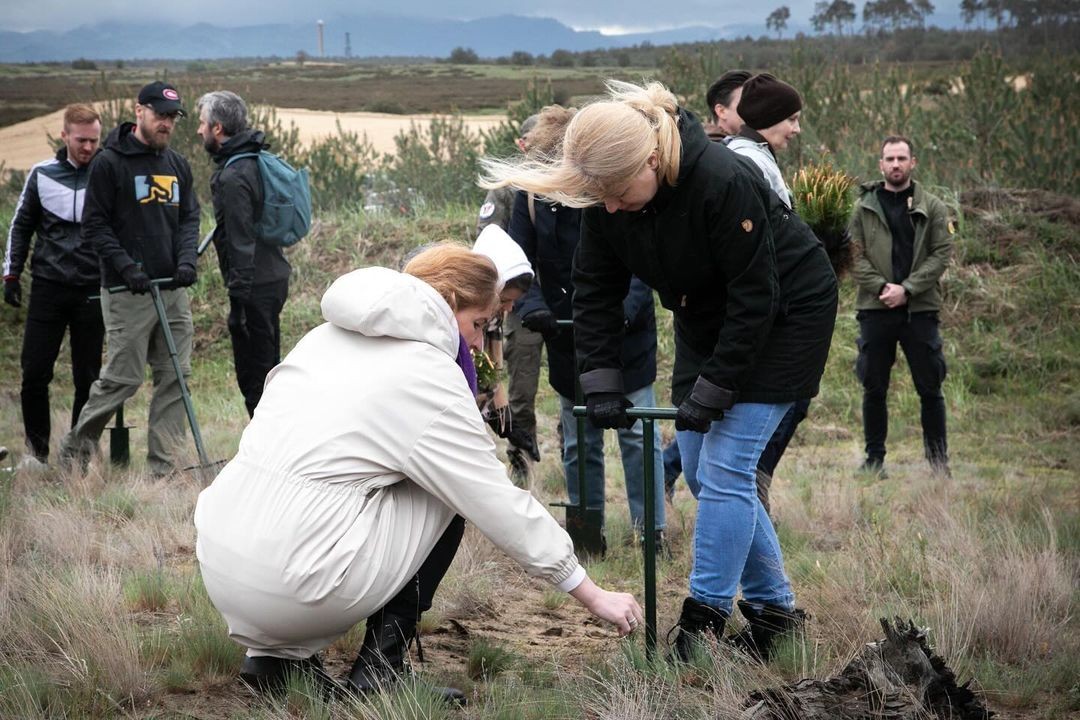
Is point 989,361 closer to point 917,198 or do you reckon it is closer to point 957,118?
point 917,198

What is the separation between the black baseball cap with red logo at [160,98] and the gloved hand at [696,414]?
439 cm

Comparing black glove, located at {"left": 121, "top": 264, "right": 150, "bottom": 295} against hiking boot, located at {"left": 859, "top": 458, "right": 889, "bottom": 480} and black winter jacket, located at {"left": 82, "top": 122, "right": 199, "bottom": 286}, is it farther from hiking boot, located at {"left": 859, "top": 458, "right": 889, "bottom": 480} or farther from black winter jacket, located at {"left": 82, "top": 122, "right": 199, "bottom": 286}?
hiking boot, located at {"left": 859, "top": 458, "right": 889, "bottom": 480}

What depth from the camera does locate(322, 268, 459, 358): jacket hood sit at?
316cm

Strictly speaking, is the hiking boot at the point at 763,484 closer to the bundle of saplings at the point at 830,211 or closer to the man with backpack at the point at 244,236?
the bundle of saplings at the point at 830,211

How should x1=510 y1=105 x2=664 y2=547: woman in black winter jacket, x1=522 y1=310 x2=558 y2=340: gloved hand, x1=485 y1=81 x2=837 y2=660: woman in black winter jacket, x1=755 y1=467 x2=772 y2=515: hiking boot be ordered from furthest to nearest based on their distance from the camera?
1. x1=522 y1=310 x2=558 y2=340: gloved hand
2. x1=510 y1=105 x2=664 y2=547: woman in black winter jacket
3. x1=755 y1=467 x2=772 y2=515: hiking boot
4. x1=485 y1=81 x2=837 y2=660: woman in black winter jacket

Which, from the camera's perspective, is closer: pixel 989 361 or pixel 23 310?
pixel 989 361

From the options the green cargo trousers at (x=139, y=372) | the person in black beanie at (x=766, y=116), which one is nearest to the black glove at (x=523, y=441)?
the green cargo trousers at (x=139, y=372)

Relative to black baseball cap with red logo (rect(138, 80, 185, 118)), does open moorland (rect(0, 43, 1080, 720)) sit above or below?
below

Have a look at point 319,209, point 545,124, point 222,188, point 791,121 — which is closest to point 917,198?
point 791,121

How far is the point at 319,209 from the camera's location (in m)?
15.1

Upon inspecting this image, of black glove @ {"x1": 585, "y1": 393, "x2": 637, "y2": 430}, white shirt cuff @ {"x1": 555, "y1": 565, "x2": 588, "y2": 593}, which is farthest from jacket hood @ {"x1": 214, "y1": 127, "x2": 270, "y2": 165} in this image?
white shirt cuff @ {"x1": 555, "y1": 565, "x2": 588, "y2": 593}

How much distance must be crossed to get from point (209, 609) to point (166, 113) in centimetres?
372

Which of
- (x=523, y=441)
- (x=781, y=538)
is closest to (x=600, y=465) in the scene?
(x=781, y=538)

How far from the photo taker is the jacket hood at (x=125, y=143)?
6.86m
